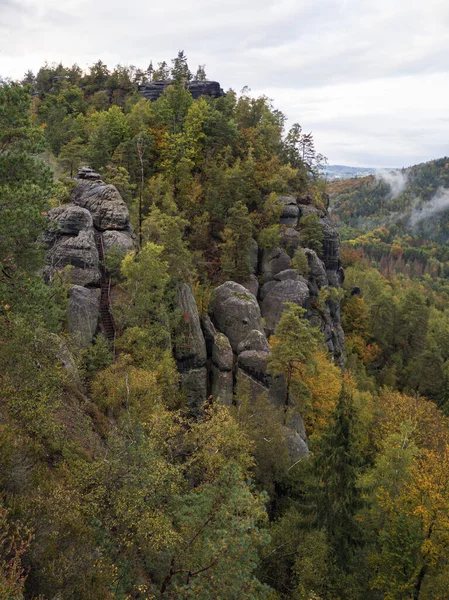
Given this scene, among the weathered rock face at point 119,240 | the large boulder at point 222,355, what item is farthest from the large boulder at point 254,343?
the weathered rock face at point 119,240

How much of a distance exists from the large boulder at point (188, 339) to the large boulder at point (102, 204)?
9026 millimetres

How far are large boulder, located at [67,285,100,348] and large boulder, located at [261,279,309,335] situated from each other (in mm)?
22436

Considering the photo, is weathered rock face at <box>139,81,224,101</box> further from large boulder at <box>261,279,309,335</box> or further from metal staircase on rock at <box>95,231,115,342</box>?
metal staircase on rock at <box>95,231,115,342</box>

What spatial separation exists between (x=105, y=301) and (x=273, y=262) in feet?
83.2

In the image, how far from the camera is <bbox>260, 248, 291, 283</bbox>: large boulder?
4959cm

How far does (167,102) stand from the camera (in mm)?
58062

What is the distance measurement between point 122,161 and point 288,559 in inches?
1794

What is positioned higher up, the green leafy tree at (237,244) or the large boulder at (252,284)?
the green leafy tree at (237,244)

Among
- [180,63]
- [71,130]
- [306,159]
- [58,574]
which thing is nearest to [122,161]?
[71,130]

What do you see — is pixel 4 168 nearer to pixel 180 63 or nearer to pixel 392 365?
pixel 392 365

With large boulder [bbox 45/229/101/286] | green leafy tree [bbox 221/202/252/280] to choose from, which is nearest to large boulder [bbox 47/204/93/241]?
large boulder [bbox 45/229/101/286]

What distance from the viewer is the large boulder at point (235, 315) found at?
36812mm

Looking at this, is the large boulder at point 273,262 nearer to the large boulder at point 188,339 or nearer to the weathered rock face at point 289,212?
the weathered rock face at point 289,212

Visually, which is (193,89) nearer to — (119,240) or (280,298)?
(280,298)
